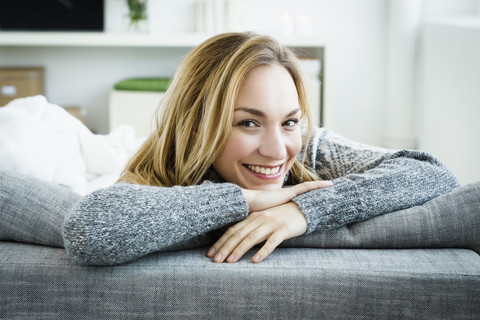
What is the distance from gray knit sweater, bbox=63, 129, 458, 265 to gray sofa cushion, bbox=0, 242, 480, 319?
0.05 meters

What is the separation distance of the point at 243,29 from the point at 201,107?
332cm

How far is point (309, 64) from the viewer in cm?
426

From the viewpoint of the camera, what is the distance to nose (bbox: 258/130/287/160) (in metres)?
1.27

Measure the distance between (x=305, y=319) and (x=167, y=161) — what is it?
1.80ft

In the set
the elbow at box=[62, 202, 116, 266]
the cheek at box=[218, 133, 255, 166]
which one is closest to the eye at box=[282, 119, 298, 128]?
the cheek at box=[218, 133, 255, 166]

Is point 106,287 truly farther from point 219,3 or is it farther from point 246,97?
point 219,3

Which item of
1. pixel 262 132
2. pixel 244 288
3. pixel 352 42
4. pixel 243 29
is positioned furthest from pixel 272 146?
pixel 352 42

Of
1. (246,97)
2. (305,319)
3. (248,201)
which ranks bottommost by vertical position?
(305,319)

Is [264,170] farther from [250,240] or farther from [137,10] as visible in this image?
[137,10]

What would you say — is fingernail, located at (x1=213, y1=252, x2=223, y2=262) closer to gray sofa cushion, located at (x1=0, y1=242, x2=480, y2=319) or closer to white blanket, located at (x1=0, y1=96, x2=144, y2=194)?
gray sofa cushion, located at (x1=0, y1=242, x2=480, y2=319)

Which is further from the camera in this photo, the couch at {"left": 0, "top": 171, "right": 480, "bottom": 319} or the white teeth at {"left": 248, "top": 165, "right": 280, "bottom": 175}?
the white teeth at {"left": 248, "top": 165, "right": 280, "bottom": 175}

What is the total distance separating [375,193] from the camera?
115 centimetres

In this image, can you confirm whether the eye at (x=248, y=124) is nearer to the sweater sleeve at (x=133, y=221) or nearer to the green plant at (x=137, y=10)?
the sweater sleeve at (x=133, y=221)

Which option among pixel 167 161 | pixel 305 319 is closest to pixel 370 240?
pixel 305 319
